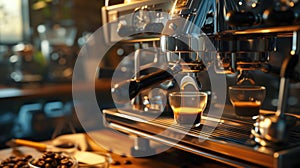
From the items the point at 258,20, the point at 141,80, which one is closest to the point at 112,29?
the point at 141,80

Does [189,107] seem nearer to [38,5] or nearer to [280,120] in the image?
[280,120]

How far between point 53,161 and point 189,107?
1.27 ft

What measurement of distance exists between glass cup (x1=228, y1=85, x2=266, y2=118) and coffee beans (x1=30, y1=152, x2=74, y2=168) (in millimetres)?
446

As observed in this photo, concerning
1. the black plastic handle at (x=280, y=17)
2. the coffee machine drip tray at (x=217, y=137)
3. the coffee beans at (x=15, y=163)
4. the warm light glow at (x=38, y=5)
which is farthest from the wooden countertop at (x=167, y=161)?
the warm light glow at (x=38, y=5)

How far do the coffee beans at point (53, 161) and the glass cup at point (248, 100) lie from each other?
446 millimetres

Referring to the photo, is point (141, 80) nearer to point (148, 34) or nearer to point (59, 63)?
point (148, 34)

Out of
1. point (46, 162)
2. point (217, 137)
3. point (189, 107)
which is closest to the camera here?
point (217, 137)

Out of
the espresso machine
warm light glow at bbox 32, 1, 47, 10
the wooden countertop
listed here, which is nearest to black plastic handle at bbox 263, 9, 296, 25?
the espresso machine

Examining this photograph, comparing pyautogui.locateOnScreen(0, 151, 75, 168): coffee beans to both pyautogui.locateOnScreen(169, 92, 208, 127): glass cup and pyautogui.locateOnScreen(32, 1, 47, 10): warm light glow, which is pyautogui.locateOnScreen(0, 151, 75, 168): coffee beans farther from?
pyautogui.locateOnScreen(32, 1, 47, 10): warm light glow

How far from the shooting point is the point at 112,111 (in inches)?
41.1

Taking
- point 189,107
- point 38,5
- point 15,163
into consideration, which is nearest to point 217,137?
point 189,107

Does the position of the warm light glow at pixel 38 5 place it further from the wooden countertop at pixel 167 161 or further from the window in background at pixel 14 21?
the wooden countertop at pixel 167 161

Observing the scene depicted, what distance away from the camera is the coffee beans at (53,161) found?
91 cm

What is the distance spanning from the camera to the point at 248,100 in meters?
0.90
